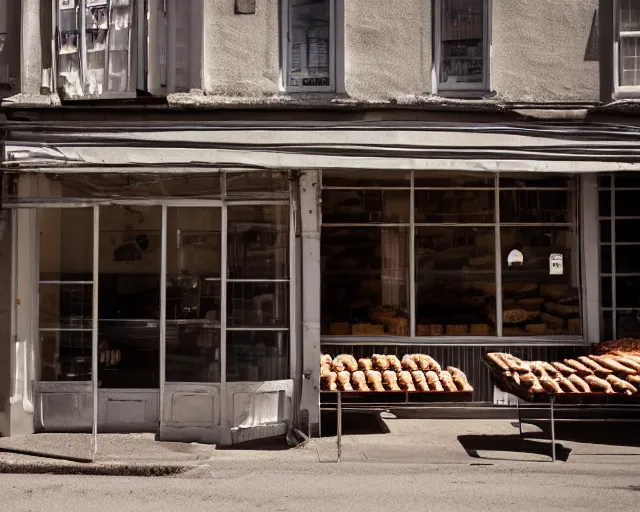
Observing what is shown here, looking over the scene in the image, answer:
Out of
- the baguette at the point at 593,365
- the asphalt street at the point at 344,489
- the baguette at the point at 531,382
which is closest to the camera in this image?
the asphalt street at the point at 344,489

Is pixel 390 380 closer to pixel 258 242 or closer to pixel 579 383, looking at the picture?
pixel 579 383

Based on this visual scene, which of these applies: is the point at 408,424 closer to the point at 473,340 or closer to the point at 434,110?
the point at 473,340

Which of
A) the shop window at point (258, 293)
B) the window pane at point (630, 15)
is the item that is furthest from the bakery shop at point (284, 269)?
the window pane at point (630, 15)

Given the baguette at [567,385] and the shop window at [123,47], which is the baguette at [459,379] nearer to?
the baguette at [567,385]

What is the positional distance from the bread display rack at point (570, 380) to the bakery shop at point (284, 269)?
21 cm

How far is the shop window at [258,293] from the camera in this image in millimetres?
11531

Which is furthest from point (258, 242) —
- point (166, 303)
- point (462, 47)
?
point (462, 47)

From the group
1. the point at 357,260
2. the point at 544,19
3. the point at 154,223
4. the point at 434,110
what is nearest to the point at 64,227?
the point at 154,223

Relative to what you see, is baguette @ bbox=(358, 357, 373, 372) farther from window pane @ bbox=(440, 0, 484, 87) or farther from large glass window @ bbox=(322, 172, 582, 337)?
window pane @ bbox=(440, 0, 484, 87)

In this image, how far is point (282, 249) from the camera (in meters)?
11.7

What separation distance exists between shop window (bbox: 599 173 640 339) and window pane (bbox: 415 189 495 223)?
154 centimetres

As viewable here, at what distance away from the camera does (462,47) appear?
1177 centimetres

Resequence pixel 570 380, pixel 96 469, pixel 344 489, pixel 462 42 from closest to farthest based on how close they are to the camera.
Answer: pixel 344 489 < pixel 96 469 < pixel 570 380 < pixel 462 42

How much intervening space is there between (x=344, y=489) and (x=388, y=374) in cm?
235
